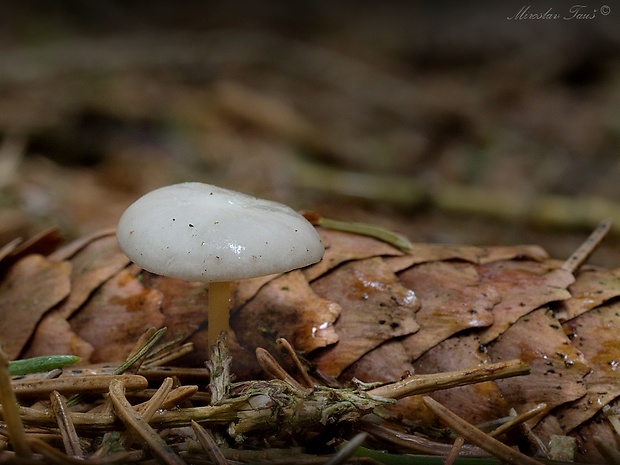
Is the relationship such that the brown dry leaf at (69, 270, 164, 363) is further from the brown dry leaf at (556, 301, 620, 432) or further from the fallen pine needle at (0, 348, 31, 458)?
the brown dry leaf at (556, 301, 620, 432)

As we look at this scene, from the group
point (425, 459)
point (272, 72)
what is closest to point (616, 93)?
point (272, 72)

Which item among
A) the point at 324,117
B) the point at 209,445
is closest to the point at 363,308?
the point at 209,445

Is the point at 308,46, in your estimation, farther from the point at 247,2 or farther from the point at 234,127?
the point at 234,127

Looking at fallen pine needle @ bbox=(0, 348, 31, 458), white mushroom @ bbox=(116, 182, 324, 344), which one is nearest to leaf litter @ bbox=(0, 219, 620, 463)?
fallen pine needle @ bbox=(0, 348, 31, 458)

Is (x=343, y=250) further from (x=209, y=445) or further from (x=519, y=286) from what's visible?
(x=209, y=445)

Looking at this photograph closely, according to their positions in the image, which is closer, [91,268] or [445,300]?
[445,300]

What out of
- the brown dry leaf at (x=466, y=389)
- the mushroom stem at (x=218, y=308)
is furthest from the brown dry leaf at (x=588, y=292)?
the mushroom stem at (x=218, y=308)
